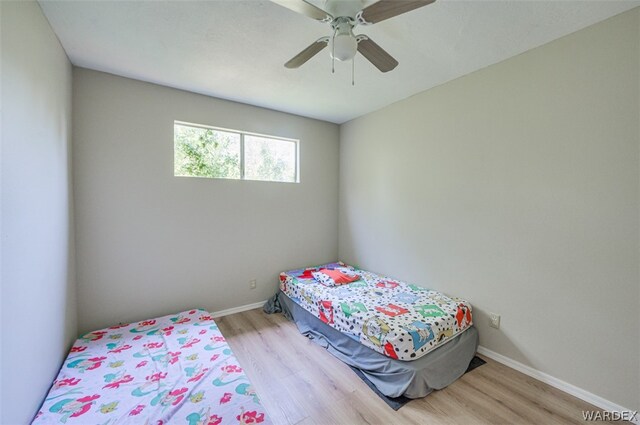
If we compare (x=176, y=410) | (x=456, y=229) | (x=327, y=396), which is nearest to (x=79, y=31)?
(x=176, y=410)

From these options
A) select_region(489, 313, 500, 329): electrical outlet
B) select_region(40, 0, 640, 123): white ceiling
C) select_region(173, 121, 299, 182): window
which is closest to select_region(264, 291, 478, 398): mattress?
select_region(489, 313, 500, 329): electrical outlet

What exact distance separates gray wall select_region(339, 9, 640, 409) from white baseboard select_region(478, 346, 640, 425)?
0.04 metres

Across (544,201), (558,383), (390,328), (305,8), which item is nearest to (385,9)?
(305,8)

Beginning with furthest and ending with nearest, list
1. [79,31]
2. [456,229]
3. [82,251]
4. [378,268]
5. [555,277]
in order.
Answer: [378,268]
[456,229]
[82,251]
[555,277]
[79,31]

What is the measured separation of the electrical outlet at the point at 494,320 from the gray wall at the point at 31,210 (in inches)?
122

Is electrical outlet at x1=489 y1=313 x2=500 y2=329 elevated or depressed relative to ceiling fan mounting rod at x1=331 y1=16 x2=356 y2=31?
depressed

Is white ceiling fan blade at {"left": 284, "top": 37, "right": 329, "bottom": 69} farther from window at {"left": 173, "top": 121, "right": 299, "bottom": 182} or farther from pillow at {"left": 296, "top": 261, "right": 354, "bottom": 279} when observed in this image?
pillow at {"left": 296, "top": 261, "right": 354, "bottom": 279}

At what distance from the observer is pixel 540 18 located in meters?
1.66

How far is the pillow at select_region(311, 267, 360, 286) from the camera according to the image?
2.97 meters

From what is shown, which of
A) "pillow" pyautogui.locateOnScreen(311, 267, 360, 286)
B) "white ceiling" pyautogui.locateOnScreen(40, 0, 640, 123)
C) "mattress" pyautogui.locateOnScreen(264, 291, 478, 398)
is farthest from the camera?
"pillow" pyautogui.locateOnScreen(311, 267, 360, 286)

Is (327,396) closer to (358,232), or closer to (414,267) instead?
(414,267)

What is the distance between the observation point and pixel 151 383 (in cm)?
170

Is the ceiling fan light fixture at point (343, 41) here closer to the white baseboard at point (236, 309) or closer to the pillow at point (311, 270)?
the pillow at point (311, 270)

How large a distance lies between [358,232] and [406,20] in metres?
2.52
